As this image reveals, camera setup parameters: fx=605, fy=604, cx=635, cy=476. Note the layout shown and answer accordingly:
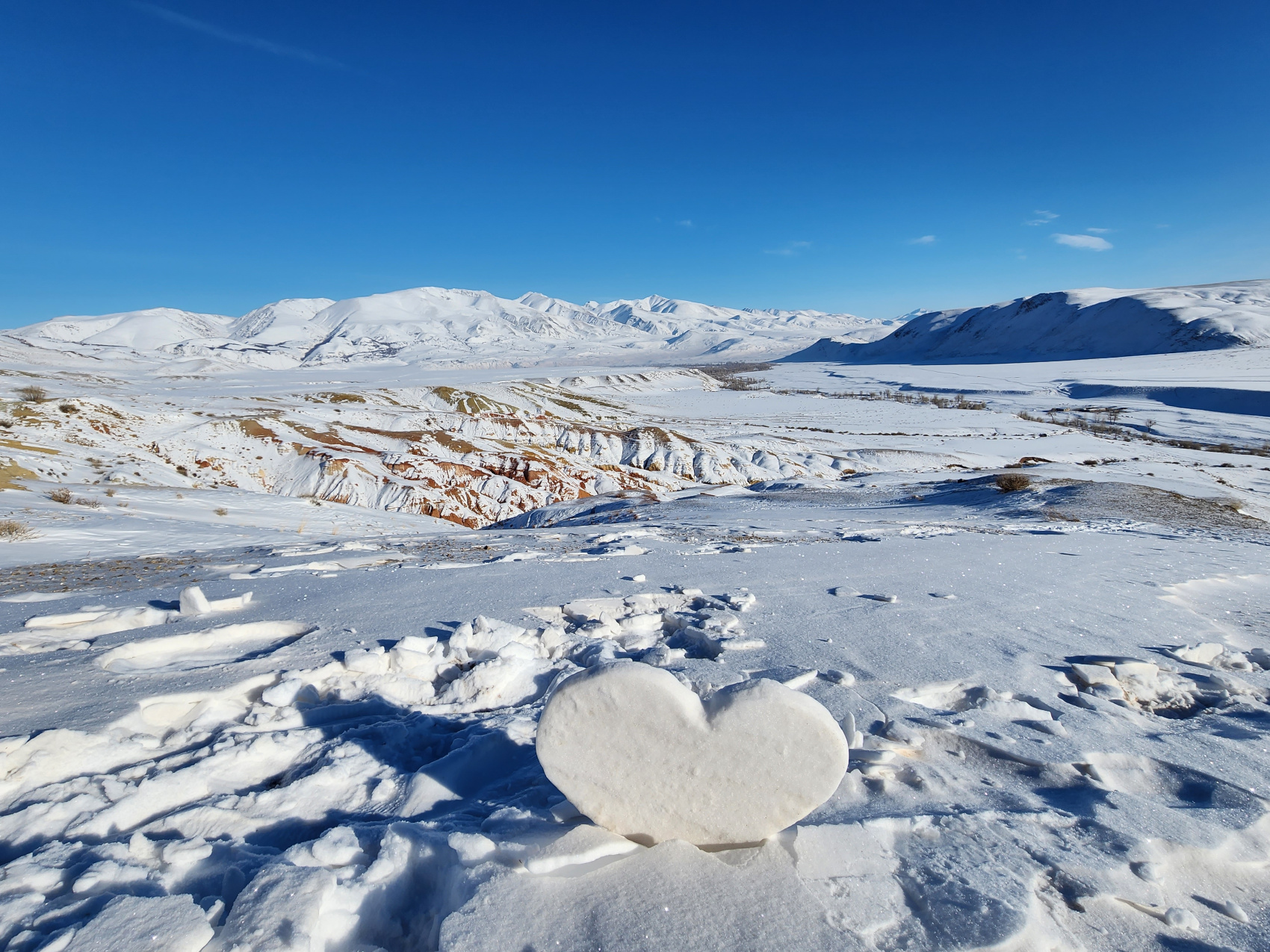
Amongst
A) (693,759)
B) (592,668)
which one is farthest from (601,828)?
(592,668)

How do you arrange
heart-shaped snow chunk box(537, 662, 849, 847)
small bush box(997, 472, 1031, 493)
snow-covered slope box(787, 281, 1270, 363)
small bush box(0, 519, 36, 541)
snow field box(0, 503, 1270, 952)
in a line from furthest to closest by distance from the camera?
snow-covered slope box(787, 281, 1270, 363)
small bush box(997, 472, 1031, 493)
small bush box(0, 519, 36, 541)
heart-shaped snow chunk box(537, 662, 849, 847)
snow field box(0, 503, 1270, 952)

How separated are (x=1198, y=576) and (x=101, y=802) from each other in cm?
916

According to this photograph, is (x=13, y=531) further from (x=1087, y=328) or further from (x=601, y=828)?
(x=1087, y=328)

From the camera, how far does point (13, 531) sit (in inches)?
356

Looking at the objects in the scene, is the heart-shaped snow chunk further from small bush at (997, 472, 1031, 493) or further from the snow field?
small bush at (997, 472, 1031, 493)

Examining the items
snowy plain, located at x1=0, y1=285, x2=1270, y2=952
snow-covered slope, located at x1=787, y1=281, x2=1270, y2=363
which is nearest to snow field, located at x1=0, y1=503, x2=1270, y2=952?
snowy plain, located at x1=0, y1=285, x2=1270, y2=952

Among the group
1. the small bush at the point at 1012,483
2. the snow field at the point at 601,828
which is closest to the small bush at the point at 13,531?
the snow field at the point at 601,828

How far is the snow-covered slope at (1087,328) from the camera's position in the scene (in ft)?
339

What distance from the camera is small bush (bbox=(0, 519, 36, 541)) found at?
29.2ft

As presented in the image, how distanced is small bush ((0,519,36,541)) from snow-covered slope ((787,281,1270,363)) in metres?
134

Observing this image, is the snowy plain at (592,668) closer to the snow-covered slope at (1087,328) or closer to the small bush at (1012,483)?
the small bush at (1012,483)

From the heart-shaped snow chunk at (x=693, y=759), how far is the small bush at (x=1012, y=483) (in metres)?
13.9

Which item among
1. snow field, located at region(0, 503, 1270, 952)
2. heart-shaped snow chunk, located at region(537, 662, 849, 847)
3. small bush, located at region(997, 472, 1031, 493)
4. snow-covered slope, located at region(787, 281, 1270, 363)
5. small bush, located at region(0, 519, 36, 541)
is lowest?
small bush, located at region(997, 472, 1031, 493)

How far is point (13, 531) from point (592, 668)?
1131cm
